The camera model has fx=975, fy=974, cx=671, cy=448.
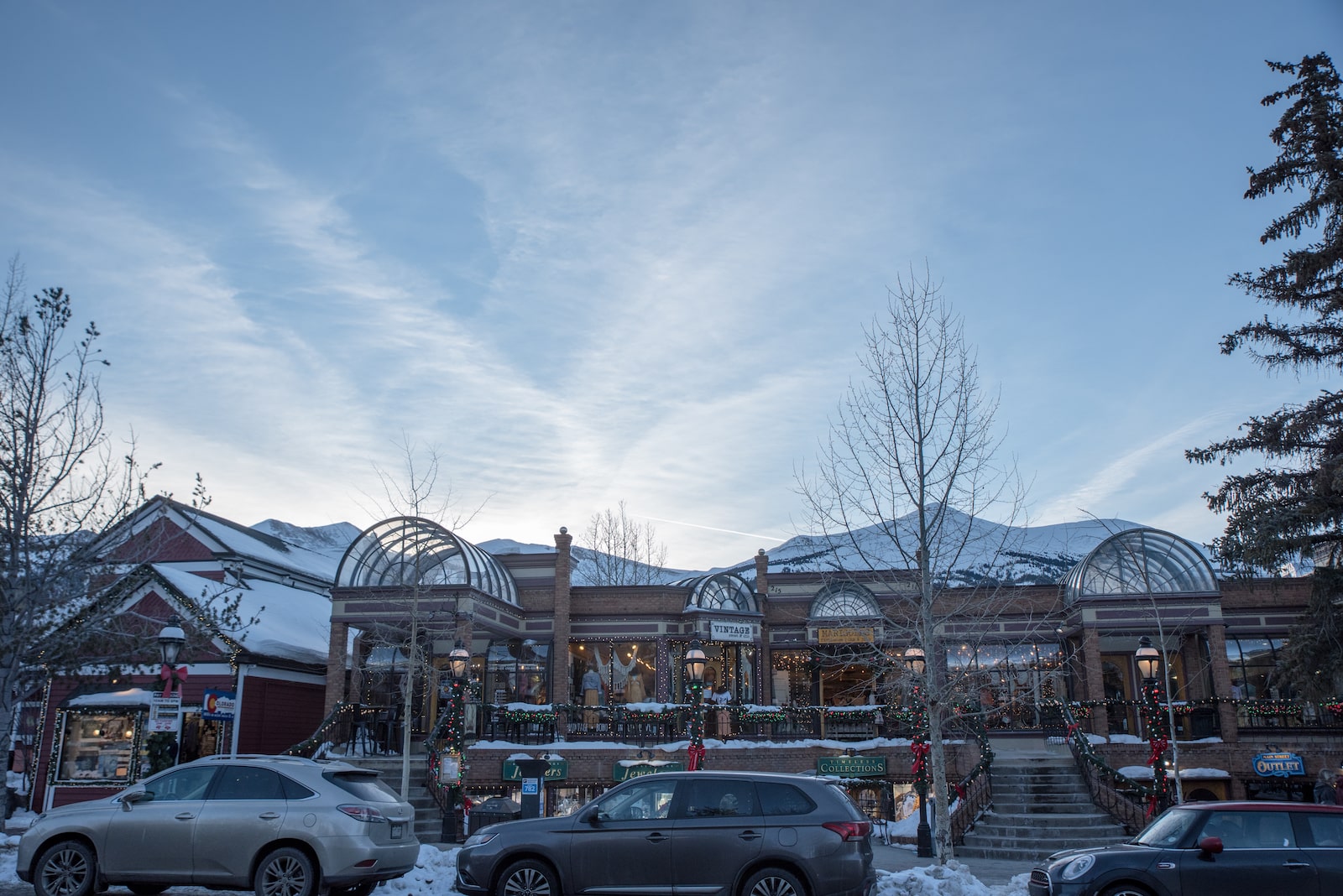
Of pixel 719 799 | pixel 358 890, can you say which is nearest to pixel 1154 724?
pixel 719 799

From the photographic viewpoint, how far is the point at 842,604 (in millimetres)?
33156

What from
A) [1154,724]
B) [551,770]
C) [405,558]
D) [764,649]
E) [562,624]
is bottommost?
[551,770]

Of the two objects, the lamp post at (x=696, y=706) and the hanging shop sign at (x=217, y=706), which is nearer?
the lamp post at (x=696, y=706)

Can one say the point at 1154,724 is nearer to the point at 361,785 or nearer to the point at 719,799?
the point at 719,799

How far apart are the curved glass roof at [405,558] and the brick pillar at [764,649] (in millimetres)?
10071

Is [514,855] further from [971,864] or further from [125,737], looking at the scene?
[125,737]

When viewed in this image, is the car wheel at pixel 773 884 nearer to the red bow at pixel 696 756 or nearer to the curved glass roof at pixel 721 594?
the red bow at pixel 696 756

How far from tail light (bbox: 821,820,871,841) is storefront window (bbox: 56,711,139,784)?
843 inches

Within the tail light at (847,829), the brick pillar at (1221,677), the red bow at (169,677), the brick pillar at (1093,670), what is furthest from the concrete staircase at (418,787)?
the brick pillar at (1221,677)

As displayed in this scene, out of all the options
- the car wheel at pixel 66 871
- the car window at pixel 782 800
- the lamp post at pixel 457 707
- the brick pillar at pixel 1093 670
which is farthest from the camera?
the brick pillar at pixel 1093 670

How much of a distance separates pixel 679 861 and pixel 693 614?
20.9m

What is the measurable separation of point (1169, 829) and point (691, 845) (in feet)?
17.4

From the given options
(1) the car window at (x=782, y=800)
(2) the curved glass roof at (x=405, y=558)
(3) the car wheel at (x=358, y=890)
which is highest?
(2) the curved glass roof at (x=405, y=558)

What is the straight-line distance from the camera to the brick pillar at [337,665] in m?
25.8
